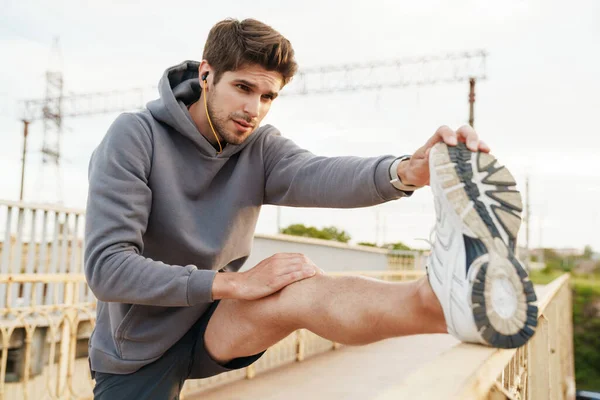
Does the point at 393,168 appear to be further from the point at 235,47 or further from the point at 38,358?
the point at 38,358

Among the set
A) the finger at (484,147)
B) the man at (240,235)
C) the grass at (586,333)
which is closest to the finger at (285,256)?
the man at (240,235)

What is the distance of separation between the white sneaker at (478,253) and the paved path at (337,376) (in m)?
4.03

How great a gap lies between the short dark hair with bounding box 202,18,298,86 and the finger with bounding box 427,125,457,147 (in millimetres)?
739

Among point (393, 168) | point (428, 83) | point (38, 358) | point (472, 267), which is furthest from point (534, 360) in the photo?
point (428, 83)

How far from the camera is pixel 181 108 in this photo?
2.15 metres

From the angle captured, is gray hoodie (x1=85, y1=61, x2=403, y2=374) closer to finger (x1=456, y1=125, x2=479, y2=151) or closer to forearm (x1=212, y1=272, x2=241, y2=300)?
forearm (x1=212, y1=272, x2=241, y2=300)

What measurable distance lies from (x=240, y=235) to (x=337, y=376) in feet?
19.6

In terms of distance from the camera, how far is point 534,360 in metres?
2.80

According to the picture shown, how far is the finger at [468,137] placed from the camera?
1.51 m

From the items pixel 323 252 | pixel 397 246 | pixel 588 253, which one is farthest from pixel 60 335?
pixel 588 253

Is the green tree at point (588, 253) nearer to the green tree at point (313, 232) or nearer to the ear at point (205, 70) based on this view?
the green tree at point (313, 232)

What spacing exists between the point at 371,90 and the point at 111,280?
2135 cm

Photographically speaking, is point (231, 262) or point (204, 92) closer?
point (204, 92)

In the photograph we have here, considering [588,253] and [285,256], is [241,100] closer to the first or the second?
[285,256]
